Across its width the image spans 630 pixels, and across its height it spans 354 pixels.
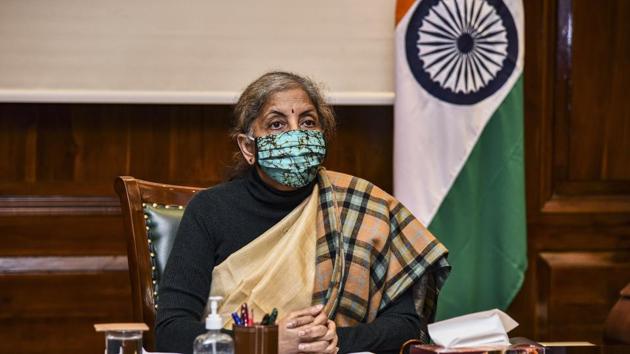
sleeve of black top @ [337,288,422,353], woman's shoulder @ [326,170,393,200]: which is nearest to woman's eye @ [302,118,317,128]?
woman's shoulder @ [326,170,393,200]

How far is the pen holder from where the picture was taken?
1655mm

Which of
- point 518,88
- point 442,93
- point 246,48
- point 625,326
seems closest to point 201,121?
point 246,48

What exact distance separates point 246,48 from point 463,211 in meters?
1.06

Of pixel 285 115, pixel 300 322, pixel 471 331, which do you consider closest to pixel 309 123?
pixel 285 115

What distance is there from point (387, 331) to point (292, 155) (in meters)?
0.48

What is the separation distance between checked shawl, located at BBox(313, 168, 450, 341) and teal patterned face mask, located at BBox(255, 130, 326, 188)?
0.07 meters

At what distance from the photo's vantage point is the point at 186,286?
235 centimetres

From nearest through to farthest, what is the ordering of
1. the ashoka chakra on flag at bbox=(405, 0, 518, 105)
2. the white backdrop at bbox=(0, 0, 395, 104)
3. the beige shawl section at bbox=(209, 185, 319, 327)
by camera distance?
1. the beige shawl section at bbox=(209, 185, 319, 327)
2. the white backdrop at bbox=(0, 0, 395, 104)
3. the ashoka chakra on flag at bbox=(405, 0, 518, 105)

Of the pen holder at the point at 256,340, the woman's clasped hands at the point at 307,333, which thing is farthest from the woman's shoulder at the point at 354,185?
the pen holder at the point at 256,340

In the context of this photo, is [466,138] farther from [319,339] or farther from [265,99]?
[319,339]

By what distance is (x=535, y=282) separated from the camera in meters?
4.32

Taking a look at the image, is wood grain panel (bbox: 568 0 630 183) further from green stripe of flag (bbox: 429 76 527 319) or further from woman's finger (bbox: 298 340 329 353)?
woman's finger (bbox: 298 340 329 353)

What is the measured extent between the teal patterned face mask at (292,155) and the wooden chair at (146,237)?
28cm

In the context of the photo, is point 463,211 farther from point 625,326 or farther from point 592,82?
point 625,326
